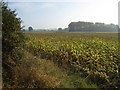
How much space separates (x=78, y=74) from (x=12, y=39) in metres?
2.49

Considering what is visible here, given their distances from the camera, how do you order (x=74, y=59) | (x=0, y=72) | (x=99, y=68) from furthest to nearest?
(x=74, y=59), (x=99, y=68), (x=0, y=72)

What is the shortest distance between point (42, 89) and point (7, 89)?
0.97 meters

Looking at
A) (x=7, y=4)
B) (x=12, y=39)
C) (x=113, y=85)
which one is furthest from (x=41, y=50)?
(x=113, y=85)

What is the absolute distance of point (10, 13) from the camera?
3.99 m

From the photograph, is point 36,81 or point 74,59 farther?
point 74,59

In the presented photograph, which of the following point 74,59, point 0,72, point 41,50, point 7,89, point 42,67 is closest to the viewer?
point 7,89

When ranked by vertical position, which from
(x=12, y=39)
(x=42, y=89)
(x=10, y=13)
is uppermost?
(x=10, y=13)

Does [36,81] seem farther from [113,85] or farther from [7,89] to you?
[113,85]

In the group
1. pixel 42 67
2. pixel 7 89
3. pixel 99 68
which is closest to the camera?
pixel 7 89

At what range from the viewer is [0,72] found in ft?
11.7

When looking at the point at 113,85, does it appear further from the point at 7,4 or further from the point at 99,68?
the point at 7,4

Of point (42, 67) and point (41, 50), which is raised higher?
point (41, 50)

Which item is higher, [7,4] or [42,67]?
[7,4]

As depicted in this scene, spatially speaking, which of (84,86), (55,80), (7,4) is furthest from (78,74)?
(7,4)
